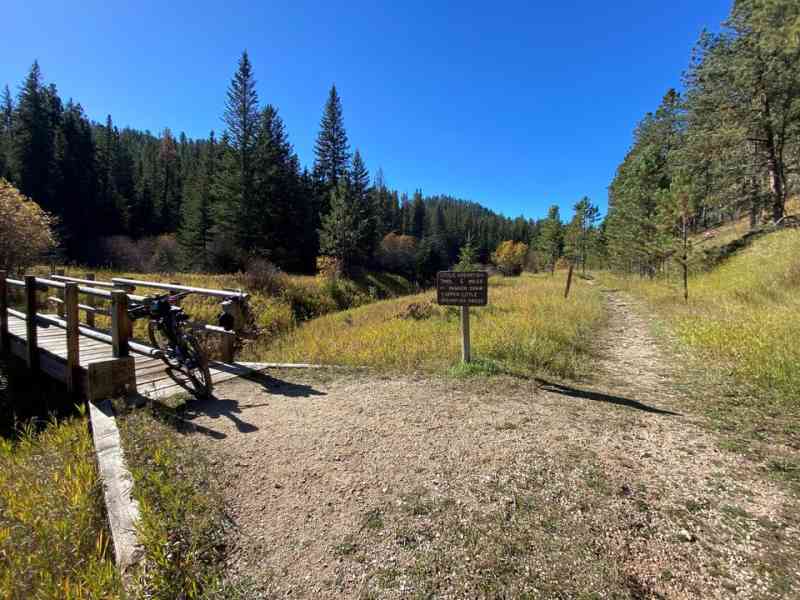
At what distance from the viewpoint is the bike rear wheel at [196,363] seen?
461cm

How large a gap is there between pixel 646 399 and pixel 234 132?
117 ft

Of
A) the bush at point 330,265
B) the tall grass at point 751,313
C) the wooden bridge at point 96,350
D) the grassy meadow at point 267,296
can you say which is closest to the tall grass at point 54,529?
the wooden bridge at point 96,350

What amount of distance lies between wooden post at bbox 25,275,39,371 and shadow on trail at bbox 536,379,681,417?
8317 mm

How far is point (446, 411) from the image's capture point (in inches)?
167

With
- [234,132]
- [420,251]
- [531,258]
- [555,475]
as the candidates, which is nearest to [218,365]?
[555,475]

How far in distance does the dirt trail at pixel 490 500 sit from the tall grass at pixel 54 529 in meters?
0.81

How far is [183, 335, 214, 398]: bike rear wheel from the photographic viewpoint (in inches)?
182

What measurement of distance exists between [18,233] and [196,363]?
13.4 meters

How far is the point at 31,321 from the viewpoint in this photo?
5.62m

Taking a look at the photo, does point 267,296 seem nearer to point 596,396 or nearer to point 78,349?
point 78,349

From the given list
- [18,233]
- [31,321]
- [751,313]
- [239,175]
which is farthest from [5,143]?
[751,313]

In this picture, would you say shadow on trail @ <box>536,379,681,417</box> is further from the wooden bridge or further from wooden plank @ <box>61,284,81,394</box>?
wooden plank @ <box>61,284,81,394</box>

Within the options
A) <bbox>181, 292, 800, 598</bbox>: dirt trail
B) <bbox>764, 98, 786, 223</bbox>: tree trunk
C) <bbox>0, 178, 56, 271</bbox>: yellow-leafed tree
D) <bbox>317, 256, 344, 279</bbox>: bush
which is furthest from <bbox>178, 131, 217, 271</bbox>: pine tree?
<bbox>764, 98, 786, 223</bbox>: tree trunk

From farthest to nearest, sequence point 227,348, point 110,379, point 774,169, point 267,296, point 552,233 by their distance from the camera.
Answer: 1. point 552,233
2. point 774,169
3. point 267,296
4. point 227,348
5. point 110,379
